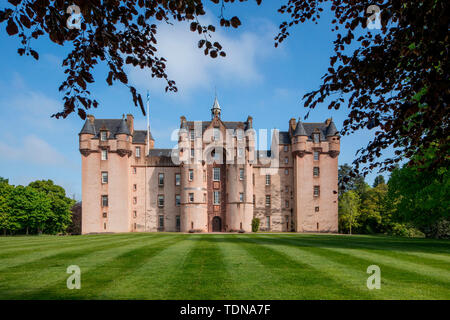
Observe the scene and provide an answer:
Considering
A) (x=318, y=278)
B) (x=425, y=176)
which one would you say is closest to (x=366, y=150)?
(x=318, y=278)

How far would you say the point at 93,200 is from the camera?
54.9 meters

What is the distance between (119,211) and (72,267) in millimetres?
44476

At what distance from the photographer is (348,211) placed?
6512 centimetres

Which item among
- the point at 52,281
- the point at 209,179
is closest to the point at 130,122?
the point at 209,179

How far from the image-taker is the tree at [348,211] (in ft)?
212

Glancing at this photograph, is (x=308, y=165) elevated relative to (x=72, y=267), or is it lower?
elevated

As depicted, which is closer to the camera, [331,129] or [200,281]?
[200,281]

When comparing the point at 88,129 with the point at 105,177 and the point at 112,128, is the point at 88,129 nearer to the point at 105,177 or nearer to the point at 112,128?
the point at 112,128

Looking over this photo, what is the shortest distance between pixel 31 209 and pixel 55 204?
15.4 feet

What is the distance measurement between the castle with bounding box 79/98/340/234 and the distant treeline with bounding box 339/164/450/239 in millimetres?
11306

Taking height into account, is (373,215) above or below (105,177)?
below

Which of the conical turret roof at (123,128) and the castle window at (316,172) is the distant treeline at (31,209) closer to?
the conical turret roof at (123,128)

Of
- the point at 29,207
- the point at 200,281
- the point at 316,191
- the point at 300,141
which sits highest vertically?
the point at 300,141

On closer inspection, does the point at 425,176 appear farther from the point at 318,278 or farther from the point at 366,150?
the point at 366,150
